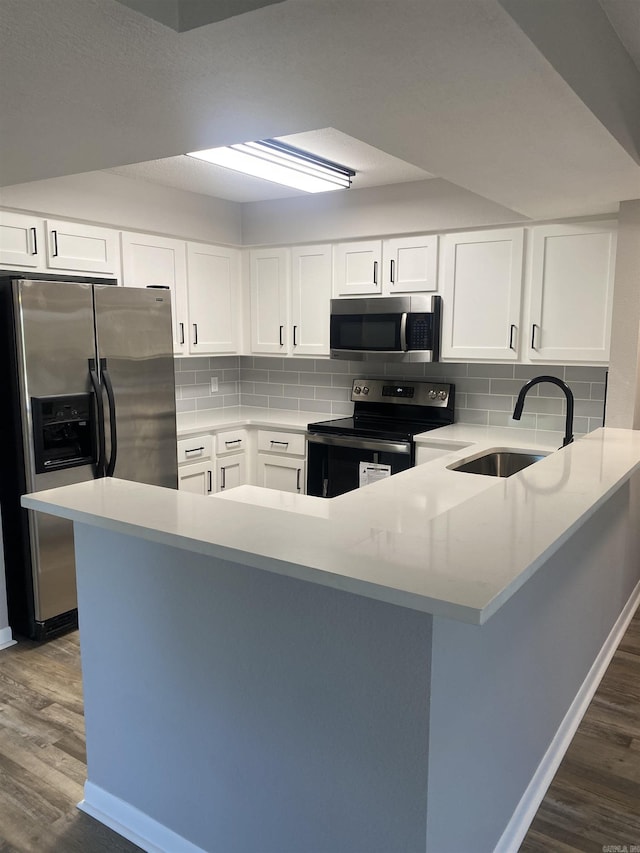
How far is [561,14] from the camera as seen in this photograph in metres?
1.53

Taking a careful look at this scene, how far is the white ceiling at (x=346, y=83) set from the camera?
1307 millimetres

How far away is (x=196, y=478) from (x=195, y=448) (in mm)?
203

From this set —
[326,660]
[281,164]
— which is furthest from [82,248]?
[326,660]

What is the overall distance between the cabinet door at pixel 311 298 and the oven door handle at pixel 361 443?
0.68 meters

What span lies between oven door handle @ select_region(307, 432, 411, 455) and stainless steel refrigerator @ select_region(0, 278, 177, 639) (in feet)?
3.86

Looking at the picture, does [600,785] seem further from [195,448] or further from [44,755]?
[195,448]

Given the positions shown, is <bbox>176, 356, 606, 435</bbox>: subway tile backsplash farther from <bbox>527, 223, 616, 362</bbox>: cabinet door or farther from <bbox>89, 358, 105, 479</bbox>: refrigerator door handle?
<bbox>89, 358, 105, 479</bbox>: refrigerator door handle

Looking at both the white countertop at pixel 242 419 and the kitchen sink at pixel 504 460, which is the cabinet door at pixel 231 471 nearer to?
the white countertop at pixel 242 419

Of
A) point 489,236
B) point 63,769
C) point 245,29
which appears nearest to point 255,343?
point 489,236

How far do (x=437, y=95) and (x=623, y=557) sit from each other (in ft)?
7.63

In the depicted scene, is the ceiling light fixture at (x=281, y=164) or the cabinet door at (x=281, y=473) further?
the cabinet door at (x=281, y=473)

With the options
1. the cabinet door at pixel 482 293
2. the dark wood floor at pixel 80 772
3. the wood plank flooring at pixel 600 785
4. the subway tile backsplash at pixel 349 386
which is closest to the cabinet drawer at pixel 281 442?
the subway tile backsplash at pixel 349 386

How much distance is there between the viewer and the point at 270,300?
466cm

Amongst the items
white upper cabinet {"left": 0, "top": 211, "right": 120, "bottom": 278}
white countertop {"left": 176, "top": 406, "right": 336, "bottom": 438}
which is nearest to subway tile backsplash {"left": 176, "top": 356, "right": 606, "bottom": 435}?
white countertop {"left": 176, "top": 406, "right": 336, "bottom": 438}
